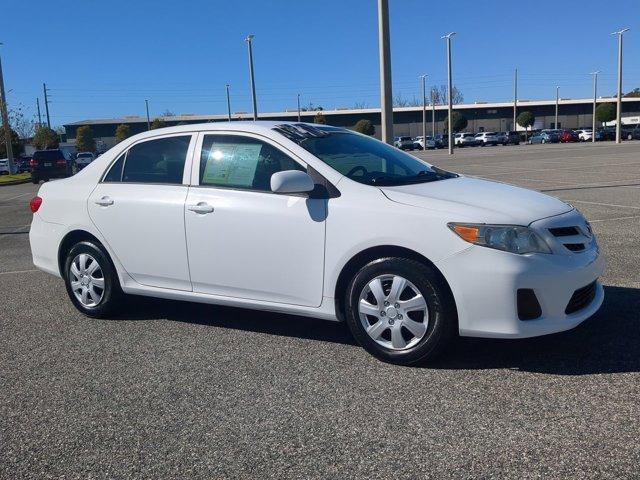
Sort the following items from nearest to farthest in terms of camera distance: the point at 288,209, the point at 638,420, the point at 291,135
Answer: the point at 638,420 < the point at 288,209 < the point at 291,135

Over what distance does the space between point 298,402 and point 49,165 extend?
30739 millimetres

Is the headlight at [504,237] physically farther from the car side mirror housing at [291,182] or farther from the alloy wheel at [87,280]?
the alloy wheel at [87,280]

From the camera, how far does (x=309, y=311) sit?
4.41 meters

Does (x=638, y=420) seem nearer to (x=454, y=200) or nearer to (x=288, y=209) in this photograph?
(x=454, y=200)

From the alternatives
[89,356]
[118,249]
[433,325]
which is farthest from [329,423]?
[118,249]

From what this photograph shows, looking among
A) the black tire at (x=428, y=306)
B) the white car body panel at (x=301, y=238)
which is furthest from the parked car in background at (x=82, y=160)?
the black tire at (x=428, y=306)

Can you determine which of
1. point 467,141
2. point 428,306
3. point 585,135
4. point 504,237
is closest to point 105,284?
point 428,306

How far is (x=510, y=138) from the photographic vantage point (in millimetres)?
70000

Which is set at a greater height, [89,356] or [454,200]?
[454,200]

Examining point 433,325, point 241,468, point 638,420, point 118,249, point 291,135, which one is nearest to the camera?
point 241,468

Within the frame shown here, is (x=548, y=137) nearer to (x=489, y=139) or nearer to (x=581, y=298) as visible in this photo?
(x=489, y=139)

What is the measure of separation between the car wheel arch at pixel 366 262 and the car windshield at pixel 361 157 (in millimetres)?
532

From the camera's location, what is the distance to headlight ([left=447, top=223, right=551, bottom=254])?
12.4 feet

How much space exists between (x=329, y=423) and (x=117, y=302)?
2780mm
